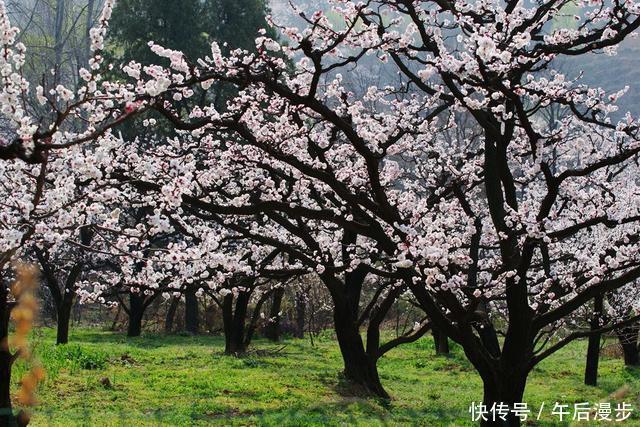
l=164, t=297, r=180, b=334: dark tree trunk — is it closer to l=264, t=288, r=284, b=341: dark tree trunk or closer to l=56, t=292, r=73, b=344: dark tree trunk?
l=264, t=288, r=284, b=341: dark tree trunk

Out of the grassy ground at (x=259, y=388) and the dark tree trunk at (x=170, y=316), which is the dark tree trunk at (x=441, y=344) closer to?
the grassy ground at (x=259, y=388)

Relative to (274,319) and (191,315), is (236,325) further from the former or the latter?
(191,315)

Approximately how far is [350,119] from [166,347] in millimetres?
11269

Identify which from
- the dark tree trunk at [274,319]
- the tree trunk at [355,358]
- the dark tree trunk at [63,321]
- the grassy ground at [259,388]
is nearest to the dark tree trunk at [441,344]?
the grassy ground at [259,388]

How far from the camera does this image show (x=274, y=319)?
20.9 meters

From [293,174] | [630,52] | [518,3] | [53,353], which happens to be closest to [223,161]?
[293,174]

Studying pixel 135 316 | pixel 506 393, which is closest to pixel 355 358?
pixel 506 393

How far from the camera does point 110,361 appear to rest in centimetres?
1327

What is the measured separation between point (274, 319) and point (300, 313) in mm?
2591

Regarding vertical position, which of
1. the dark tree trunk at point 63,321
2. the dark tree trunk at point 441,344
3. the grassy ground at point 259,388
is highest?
the dark tree trunk at point 63,321

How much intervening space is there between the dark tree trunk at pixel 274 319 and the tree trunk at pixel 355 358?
7722 mm

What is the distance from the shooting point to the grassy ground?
8961 mm

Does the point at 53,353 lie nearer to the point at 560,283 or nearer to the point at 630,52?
the point at 560,283

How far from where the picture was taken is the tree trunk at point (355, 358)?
12.0 metres
